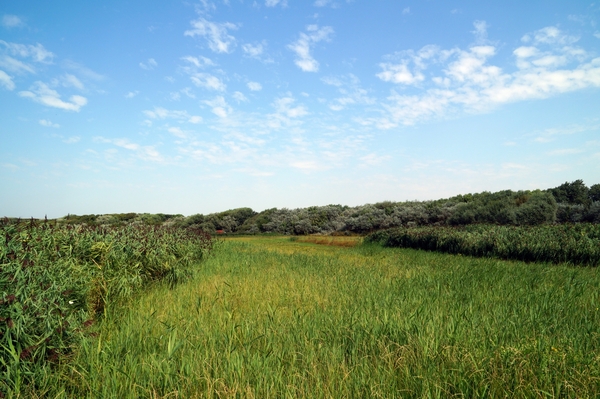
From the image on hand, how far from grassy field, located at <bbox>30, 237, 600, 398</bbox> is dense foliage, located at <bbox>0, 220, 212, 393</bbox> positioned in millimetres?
293

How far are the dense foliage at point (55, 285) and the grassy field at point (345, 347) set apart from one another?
0.29 metres

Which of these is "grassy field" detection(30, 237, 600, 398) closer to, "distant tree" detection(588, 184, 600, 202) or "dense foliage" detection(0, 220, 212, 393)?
"dense foliage" detection(0, 220, 212, 393)

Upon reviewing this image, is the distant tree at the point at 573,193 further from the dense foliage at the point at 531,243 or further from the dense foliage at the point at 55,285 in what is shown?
the dense foliage at the point at 55,285

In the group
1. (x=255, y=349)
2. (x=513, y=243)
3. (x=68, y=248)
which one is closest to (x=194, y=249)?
(x=68, y=248)

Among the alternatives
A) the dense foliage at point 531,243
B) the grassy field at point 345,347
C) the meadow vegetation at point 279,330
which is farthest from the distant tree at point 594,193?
the grassy field at point 345,347

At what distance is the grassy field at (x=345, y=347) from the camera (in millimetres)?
3146

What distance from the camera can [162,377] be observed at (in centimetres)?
333

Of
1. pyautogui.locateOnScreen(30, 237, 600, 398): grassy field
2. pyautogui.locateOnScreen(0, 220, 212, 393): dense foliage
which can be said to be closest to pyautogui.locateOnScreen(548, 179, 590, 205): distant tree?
pyautogui.locateOnScreen(30, 237, 600, 398): grassy field

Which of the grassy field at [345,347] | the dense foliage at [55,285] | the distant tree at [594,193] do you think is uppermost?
the distant tree at [594,193]

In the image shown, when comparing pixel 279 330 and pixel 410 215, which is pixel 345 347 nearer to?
pixel 279 330

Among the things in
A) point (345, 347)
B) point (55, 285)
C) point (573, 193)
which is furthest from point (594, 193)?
point (55, 285)

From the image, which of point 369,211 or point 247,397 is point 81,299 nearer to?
point 247,397

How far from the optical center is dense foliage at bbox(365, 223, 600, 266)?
12.5 meters

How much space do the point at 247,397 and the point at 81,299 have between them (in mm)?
3919
